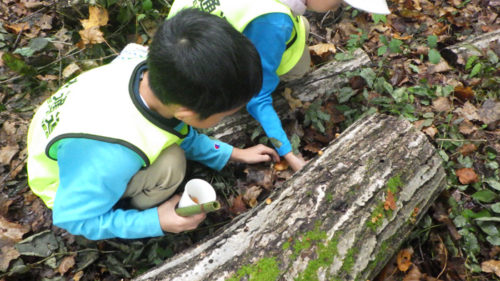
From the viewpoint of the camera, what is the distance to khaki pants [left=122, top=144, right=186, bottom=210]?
205 cm

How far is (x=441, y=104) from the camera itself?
298 centimetres

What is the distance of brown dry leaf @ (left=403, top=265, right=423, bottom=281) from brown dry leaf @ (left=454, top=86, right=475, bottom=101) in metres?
1.78

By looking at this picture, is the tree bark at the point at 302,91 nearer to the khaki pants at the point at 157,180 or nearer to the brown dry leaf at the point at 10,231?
the khaki pants at the point at 157,180

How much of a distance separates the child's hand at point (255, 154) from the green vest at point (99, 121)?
755 millimetres

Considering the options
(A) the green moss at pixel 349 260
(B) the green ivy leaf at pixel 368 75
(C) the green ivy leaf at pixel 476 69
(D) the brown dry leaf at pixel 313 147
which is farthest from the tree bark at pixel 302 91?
(A) the green moss at pixel 349 260

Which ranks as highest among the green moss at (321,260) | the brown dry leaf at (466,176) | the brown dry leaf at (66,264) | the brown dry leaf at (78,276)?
the green moss at (321,260)

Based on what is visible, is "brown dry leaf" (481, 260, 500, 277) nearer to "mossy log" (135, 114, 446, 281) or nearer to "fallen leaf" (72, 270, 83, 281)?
"mossy log" (135, 114, 446, 281)

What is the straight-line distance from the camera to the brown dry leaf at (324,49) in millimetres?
3551

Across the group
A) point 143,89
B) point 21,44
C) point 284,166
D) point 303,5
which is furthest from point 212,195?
point 21,44

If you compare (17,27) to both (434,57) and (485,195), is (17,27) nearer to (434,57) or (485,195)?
(434,57)

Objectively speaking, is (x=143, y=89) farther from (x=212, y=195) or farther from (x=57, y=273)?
(x=57, y=273)

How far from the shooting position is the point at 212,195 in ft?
6.31

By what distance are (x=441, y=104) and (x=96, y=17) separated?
12.0ft

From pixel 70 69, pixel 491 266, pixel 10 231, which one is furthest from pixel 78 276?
pixel 491 266
